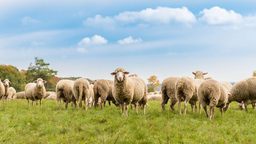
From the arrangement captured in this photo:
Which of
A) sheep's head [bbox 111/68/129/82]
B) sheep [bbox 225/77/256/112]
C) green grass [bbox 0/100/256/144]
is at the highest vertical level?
sheep's head [bbox 111/68/129/82]

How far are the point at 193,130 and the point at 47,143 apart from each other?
4.58m

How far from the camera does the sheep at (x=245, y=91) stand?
12.2 metres

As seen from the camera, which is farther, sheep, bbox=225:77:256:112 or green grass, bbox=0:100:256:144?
sheep, bbox=225:77:256:112

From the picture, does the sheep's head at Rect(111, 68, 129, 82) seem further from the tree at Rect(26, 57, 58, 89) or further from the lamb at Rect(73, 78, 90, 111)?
the tree at Rect(26, 57, 58, 89)

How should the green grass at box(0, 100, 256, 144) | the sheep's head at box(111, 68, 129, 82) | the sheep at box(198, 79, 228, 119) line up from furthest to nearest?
the sheep's head at box(111, 68, 129, 82), the sheep at box(198, 79, 228, 119), the green grass at box(0, 100, 256, 144)

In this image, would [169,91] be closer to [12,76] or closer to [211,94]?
[211,94]

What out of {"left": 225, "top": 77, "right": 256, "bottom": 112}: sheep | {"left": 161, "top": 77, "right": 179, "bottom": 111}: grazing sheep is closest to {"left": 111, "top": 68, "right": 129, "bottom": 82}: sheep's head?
{"left": 161, "top": 77, "right": 179, "bottom": 111}: grazing sheep

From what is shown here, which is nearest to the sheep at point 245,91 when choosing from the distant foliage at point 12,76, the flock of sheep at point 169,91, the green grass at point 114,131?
the flock of sheep at point 169,91

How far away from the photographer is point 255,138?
6809mm

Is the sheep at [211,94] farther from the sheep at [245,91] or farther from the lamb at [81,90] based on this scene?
the lamb at [81,90]

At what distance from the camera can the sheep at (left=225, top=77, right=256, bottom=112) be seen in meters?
12.2

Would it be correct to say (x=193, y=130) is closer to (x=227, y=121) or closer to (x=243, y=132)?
(x=243, y=132)

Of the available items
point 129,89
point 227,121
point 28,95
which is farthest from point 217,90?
point 28,95

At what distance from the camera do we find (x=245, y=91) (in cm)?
1229
